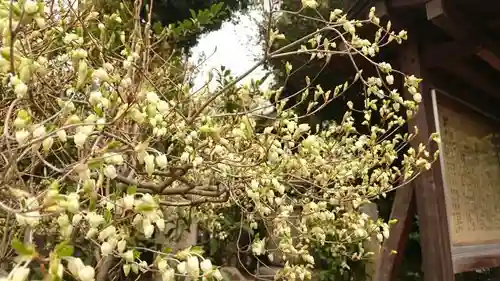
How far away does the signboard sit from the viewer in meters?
2.54

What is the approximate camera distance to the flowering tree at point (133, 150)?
0.93 m

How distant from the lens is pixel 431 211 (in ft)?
8.04

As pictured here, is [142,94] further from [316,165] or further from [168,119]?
[316,165]

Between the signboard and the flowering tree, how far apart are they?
1.38 ft

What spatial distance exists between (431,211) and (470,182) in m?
0.58

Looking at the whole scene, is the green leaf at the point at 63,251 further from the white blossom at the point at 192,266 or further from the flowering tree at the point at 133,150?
the white blossom at the point at 192,266

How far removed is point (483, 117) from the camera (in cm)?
324

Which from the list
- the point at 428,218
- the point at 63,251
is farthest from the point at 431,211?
the point at 63,251

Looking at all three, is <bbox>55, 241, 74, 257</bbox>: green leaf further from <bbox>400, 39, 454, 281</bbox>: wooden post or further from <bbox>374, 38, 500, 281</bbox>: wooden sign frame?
<bbox>400, 39, 454, 281</bbox>: wooden post

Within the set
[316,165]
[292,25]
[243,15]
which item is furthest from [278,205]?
[243,15]

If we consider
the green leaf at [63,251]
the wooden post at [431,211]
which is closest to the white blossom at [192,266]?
the green leaf at [63,251]

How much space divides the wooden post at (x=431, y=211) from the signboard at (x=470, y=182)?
48 mm

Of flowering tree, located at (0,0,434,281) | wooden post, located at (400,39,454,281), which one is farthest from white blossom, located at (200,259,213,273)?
wooden post, located at (400,39,454,281)

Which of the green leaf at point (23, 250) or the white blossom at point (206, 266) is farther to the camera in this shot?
the white blossom at point (206, 266)
